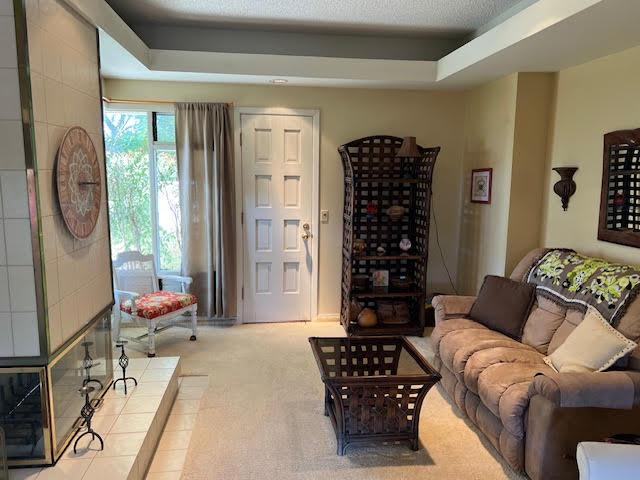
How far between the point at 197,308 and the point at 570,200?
337cm

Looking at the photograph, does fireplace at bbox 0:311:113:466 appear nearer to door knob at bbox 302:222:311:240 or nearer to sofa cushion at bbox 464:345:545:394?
sofa cushion at bbox 464:345:545:394

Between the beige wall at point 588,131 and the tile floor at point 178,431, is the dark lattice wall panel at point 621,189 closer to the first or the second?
the beige wall at point 588,131

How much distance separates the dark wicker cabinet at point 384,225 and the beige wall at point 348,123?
149mm

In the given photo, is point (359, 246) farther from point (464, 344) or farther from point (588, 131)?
point (588, 131)

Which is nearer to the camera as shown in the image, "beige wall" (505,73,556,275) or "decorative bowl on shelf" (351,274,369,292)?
"beige wall" (505,73,556,275)

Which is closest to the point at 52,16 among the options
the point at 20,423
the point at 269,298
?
the point at 20,423

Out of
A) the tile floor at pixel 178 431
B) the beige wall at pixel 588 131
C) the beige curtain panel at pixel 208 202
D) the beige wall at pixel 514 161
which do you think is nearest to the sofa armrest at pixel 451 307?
the beige wall at pixel 514 161

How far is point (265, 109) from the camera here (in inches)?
172

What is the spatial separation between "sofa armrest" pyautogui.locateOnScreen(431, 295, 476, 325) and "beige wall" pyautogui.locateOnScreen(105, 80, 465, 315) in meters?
1.26

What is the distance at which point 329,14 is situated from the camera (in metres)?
3.58

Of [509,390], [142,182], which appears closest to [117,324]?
[142,182]

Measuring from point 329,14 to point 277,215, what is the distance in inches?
72.8

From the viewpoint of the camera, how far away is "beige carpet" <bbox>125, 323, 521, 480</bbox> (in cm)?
237

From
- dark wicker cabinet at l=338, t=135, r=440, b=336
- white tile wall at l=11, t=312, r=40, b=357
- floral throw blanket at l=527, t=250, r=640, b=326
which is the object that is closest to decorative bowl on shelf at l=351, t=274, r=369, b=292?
dark wicker cabinet at l=338, t=135, r=440, b=336
